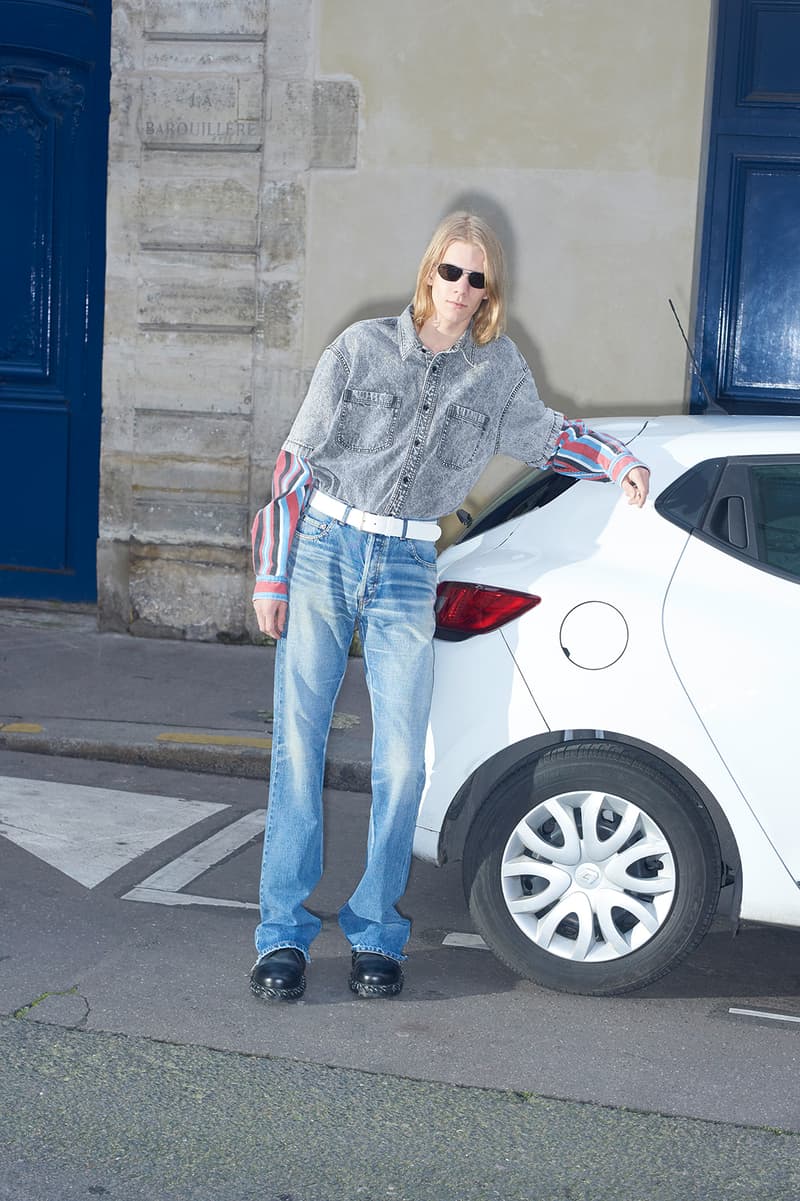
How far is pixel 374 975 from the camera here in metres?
4.09

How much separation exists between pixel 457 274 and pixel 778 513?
104 centimetres

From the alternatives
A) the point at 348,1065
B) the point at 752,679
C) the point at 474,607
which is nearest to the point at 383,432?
the point at 474,607

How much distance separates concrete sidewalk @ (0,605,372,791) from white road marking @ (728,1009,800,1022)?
2.62m

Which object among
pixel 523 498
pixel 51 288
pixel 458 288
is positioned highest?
pixel 51 288

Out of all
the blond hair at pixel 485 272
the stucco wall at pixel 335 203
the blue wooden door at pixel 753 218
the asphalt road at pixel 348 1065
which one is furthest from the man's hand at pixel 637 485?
the blue wooden door at pixel 753 218

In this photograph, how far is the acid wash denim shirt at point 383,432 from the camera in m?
3.93

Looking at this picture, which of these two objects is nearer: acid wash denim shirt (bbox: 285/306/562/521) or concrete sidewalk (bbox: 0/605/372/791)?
acid wash denim shirt (bbox: 285/306/562/521)

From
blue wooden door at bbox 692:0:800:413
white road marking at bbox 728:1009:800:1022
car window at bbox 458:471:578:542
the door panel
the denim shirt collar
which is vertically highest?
blue wooden door at bbox 692:0:800:413

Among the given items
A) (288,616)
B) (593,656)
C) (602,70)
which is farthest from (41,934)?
(602,70)

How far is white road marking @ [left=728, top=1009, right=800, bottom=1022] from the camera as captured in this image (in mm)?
4117

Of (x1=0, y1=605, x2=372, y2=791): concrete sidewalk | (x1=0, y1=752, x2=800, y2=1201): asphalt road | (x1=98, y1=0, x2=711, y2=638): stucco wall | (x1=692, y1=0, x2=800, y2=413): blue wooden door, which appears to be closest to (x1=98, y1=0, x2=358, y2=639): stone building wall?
(x1=98, y1=0, x2=711, y2=638): stucco wall

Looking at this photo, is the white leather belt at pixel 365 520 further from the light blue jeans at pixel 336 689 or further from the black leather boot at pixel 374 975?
the black leather boot at pixel 374 975

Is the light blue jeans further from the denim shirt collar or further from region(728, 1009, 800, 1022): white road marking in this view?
region(728, 1009, 800, 1022): white road marking

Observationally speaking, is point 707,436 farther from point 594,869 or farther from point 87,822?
point 87,822
